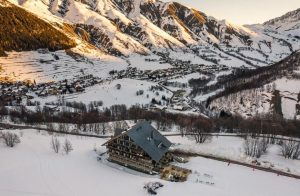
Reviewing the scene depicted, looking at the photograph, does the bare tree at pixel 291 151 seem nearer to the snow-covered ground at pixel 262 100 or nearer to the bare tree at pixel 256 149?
the bare tree at pixel 256 149

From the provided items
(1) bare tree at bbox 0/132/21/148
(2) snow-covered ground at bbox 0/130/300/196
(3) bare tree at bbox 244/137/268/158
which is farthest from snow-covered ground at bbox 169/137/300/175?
(1) bare tree at bbox 0/132/21/148

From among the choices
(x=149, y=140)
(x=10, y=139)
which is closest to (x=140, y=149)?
(x=149, y=140)

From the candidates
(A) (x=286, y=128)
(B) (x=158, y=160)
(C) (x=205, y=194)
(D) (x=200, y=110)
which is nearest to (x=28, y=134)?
(B) (x=158, y=160)

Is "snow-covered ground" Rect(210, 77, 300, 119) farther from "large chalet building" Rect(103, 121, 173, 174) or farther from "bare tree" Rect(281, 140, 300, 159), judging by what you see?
"large chalet building" Rect(103, 121, 173, 174)

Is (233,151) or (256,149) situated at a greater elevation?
(256,149)

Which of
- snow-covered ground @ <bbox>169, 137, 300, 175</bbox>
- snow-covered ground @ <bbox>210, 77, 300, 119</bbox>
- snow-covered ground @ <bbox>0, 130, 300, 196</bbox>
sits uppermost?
snow-covered ground @ <bbox>210, 77, 300, 119</bbox>

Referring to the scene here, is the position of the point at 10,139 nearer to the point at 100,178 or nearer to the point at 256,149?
the point at 100,178

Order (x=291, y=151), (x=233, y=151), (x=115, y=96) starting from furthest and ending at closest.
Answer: (x=115, y=96) < (x=233, y=151) < (x=291, y=151)

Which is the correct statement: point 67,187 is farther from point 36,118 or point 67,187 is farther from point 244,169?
point 36,118
